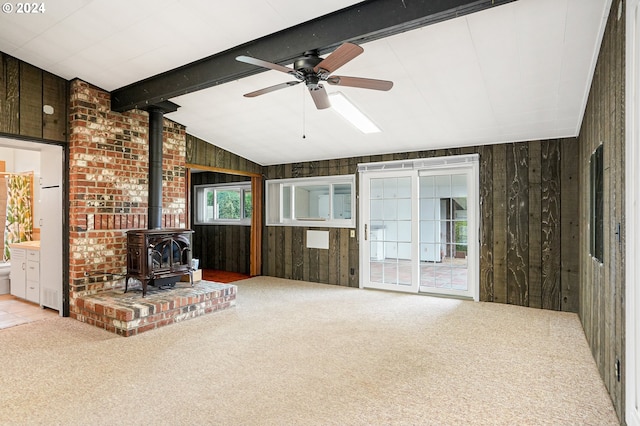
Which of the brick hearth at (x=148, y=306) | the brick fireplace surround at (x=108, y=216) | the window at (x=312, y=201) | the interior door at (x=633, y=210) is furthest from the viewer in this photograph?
the window at (x=312, y=201)

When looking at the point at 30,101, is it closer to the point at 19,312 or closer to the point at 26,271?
the point at 26,271

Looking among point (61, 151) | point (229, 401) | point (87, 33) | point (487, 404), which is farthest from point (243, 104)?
point (487, 404)

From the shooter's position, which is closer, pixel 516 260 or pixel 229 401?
pixel 229 401

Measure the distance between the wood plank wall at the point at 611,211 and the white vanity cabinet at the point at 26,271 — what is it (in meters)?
6.00

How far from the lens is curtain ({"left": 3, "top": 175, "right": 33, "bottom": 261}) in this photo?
602 centimetres

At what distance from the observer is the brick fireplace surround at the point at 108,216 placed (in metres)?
4.03

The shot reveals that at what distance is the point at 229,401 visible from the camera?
2373 mm

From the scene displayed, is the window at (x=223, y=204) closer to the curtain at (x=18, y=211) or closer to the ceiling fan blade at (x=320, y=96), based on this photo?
the curtain at (x=18, y=211)

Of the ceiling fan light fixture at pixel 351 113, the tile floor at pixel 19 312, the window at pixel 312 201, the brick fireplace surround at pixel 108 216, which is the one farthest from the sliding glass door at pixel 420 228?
the tile floor at pixel 19 312

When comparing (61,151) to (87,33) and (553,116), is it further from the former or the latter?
(553,116)

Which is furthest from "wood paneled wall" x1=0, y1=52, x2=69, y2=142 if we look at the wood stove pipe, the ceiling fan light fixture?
the ceiling fan light fixture

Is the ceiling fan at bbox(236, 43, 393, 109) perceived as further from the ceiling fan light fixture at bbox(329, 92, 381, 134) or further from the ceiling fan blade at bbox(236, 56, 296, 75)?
the ceiling fan light fixture at bbox(329, 92, 381, 134)

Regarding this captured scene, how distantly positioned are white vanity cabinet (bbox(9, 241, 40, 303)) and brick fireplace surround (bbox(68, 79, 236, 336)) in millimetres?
967

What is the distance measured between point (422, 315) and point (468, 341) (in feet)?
3.01
